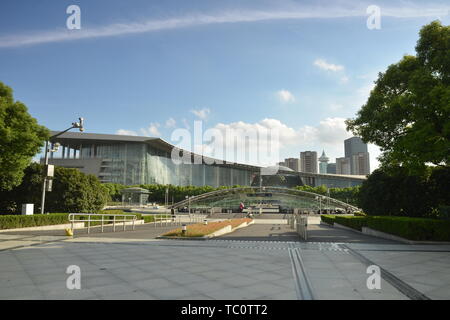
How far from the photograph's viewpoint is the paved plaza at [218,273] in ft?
18.0

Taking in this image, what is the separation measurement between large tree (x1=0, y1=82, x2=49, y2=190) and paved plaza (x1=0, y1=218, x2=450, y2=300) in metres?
11.0

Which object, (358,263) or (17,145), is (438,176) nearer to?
(358,263)

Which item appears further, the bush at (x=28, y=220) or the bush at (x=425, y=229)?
the bush at (x=28, y=220)

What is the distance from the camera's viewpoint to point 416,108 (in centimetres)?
1414

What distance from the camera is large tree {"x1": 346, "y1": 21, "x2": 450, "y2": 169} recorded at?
13391mm

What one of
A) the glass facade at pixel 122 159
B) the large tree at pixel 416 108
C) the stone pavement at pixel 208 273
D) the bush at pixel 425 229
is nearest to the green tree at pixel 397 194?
the large tree at pixel 416 108

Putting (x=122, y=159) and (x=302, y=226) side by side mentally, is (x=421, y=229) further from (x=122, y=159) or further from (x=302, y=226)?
(x=122, y=159)

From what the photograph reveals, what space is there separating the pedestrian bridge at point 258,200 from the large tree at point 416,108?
59.5 metres

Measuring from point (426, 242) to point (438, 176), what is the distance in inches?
282

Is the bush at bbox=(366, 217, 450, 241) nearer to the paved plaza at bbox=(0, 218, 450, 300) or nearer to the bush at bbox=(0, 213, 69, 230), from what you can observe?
the paved plaza at bbox=(0, 218, 450, 300)

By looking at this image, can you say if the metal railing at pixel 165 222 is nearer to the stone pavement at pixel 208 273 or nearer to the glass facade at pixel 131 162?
the stone pavement at pixel 208 273

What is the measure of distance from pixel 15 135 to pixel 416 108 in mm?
23225
